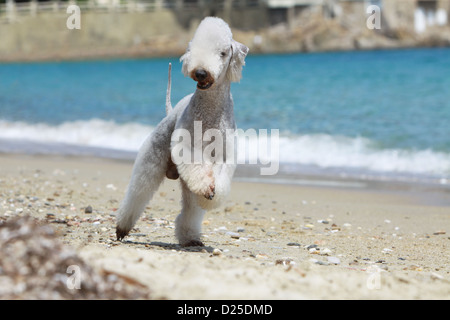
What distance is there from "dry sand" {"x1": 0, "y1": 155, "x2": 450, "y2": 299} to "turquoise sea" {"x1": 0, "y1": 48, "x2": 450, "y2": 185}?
2.61m

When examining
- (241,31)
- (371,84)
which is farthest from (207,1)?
(371,84)

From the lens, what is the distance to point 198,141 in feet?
18.4

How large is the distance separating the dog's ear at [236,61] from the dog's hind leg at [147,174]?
0.76 m

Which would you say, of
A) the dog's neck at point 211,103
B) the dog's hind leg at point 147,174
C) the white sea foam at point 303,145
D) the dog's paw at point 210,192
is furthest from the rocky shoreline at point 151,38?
the dog's paw at point 210,192

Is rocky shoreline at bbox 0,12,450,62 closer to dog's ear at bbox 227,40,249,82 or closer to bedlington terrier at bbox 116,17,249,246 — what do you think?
bedlington terrier at bbox 116,17,249,246

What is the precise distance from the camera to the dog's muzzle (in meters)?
5.21

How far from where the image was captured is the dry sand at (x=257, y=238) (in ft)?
13.5

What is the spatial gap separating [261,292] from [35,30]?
214ft

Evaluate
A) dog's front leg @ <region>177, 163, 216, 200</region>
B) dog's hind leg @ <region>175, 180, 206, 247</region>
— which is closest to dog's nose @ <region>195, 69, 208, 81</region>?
dog's front leg @ <region>177, 163, 216, 200</region>

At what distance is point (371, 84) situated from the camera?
29.1 m

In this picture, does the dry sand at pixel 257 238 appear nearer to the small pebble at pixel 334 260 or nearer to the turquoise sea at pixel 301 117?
the small pebble at pixel 334 260

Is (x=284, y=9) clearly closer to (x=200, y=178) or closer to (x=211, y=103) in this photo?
(x=211, y=103)

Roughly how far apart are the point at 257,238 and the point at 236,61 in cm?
205
